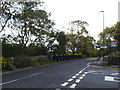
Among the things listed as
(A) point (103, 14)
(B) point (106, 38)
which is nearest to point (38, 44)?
(A) point (103, 14)

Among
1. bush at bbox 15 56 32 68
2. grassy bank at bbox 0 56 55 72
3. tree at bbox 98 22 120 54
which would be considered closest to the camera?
grassy bank at bbox 0 56 55 72

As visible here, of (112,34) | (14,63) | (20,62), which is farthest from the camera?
(112,34)

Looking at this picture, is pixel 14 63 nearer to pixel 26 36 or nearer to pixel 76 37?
pixel 26 36

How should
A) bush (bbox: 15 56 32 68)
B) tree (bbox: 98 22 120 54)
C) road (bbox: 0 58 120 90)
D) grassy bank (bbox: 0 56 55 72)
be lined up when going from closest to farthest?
road (bbox: 0 58 120 90), grassy bank (bbox: 0 56 55 72), bush (bbox: 15 56 32 68), tree (bbox: 98 22 120 54)

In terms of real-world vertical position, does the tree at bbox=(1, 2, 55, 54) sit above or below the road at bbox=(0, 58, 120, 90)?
above

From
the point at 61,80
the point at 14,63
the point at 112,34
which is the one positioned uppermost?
the point at 112,34

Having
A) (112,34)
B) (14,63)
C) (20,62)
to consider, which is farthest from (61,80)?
(112,34)

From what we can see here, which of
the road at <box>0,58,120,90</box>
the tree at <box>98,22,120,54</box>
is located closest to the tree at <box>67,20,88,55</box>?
the tree at <box>98,22,120,54</box>

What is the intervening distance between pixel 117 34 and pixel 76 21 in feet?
107

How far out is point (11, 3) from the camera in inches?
760

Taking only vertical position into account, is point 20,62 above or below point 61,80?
above

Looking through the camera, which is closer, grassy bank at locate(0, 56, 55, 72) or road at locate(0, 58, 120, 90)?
road at locate(0, 58, 120, 90)

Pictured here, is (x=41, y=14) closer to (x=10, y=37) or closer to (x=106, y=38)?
(x=10, y=37)

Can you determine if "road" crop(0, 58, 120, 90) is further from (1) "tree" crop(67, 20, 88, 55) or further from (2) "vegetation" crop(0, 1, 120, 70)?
(1) "tree" crop(67, 20, 88, 55)
